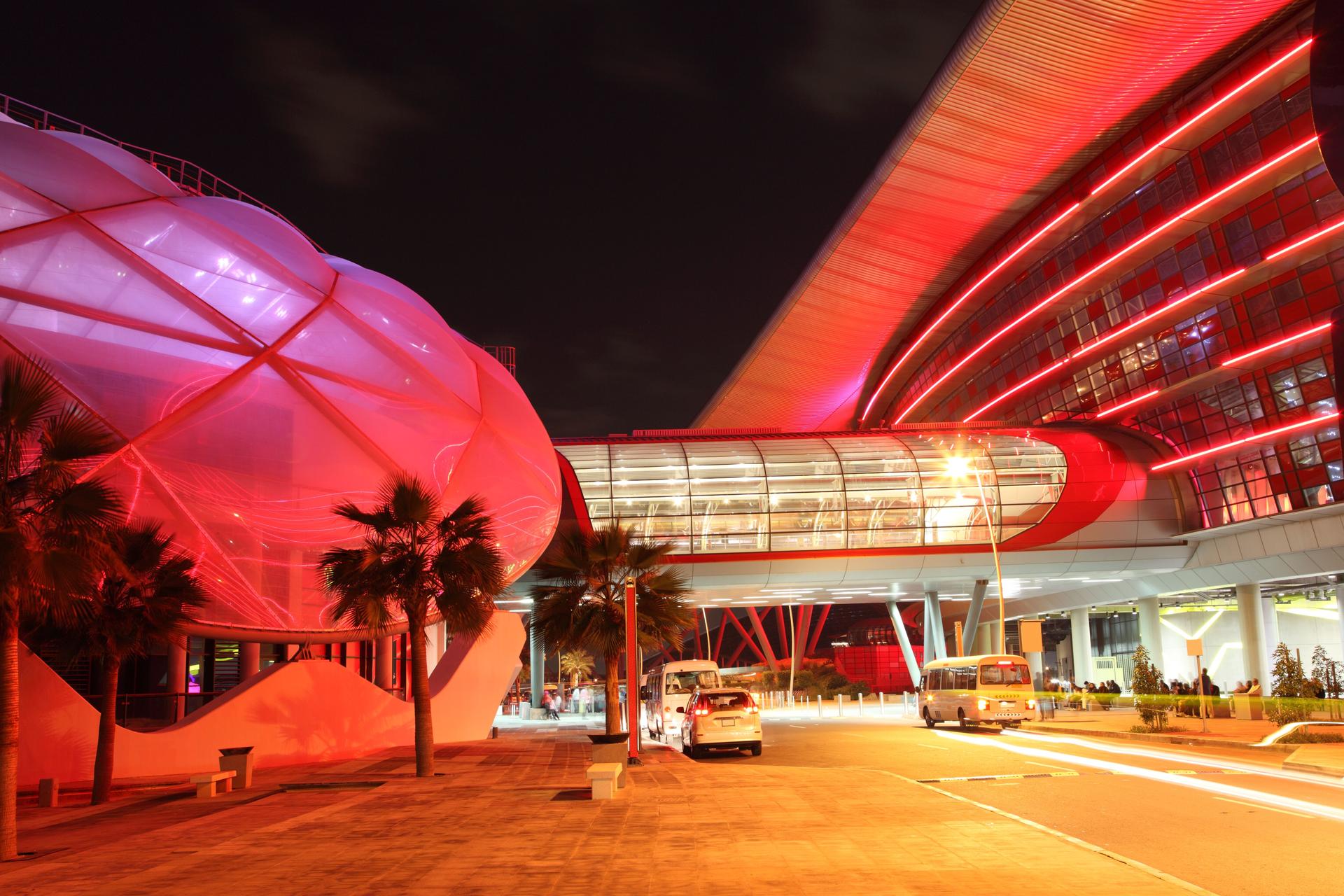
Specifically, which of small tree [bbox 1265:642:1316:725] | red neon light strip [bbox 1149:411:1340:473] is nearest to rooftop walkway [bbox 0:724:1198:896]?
small tree [bbox 1265:642:1316:725]

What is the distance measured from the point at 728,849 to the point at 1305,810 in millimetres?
7972

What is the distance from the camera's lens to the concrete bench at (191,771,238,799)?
1805 cm

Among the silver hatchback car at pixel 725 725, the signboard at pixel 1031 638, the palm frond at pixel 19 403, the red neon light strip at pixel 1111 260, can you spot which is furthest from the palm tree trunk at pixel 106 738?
the red neon light strip at pixel 1111 260

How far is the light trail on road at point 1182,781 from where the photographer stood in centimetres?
1403

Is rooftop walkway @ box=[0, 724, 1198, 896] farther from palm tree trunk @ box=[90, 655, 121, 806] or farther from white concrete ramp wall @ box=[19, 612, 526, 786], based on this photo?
white concrete ramp wall @ box=[19, 612, 526, 786]

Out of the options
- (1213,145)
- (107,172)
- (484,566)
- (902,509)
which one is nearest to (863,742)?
(484,566)

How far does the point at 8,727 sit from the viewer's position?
12055 mm

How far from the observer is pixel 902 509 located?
4766 cm

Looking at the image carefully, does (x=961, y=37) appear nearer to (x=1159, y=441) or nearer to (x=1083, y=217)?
(x=1083, y=217)

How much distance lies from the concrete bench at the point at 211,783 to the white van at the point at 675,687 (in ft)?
49.9

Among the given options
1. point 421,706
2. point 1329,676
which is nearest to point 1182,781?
point 421,706

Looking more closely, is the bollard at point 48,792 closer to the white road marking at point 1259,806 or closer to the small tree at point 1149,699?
the white road marking at point 1259,806

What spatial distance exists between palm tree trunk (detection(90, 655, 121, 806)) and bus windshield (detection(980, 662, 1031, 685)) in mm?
25024

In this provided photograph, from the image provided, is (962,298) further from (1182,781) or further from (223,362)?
(223,362)
